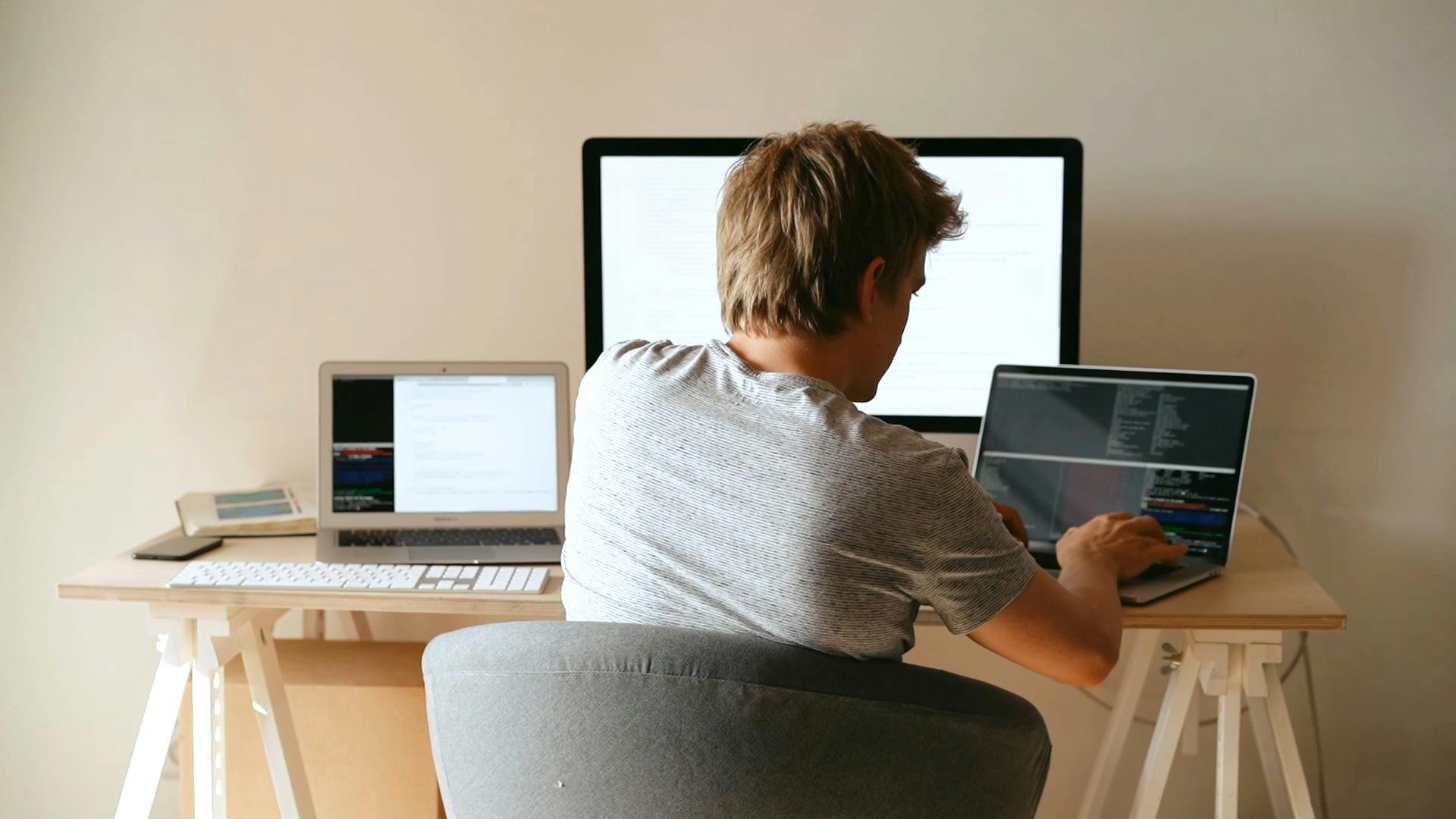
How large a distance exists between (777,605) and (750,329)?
291 mm

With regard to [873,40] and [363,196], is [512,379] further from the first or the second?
[873,40]

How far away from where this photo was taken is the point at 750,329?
1.09 meters

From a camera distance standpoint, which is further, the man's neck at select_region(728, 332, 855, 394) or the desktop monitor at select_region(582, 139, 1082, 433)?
the desktop monitor at select_region(582, 139, 1082, 433)

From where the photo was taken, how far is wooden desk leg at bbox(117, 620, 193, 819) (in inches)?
60.6

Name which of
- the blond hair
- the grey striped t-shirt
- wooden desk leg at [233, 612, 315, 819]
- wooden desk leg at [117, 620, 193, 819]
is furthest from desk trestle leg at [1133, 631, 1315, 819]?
wooden desk leg at [117, 620, 193, 819]

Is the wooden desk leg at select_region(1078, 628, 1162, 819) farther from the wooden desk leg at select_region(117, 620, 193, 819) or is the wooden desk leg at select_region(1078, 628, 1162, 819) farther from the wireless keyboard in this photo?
the wooden desk leg at select_region(117, 620, 193, 819)

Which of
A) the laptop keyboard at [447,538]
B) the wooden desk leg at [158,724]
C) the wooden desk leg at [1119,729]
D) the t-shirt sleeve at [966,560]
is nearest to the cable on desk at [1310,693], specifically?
the wooden desk leg at [1119,729]

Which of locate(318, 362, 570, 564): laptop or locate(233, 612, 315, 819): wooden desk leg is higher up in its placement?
locate(318, 362, 570, 564): laptop

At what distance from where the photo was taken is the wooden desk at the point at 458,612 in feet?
4.61

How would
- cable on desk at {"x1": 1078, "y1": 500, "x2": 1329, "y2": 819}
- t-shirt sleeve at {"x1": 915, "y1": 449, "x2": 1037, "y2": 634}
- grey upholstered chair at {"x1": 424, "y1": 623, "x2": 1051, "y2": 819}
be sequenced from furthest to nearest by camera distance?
cable on desk at {"x1": 1078, "y1": 500, "x2": 1329, "y2": 819} < t-shirt sleeve at {"x1": 915, "y1": 449, "x2": 1037, "y2": 634} < grey upholstered chair at {"x1": 424, "y1": 623, "x2": 1051, "y2": 819}

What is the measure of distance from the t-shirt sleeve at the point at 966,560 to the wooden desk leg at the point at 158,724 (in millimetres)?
1043

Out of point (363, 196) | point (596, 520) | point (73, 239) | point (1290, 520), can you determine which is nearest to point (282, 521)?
point (363, 196)

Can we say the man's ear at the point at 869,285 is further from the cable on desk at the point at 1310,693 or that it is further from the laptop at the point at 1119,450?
the cable on desk at the point at 1310,693

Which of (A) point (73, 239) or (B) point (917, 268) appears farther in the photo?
(A) point (73, 239)
